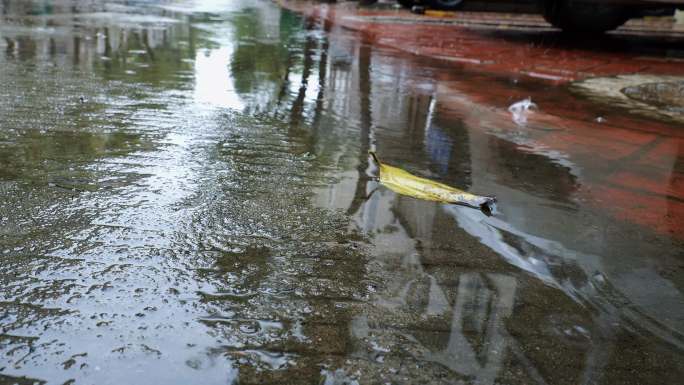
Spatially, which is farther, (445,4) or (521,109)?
(445,4)

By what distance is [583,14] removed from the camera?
432 inches

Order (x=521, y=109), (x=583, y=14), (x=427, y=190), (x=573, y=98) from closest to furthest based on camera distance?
(x=427, y=190), (x=521, y=109), (x=573, y=98), (x=583, y=14)

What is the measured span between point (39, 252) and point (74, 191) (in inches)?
25.9

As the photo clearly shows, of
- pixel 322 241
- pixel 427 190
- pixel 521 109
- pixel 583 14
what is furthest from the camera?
pixel 583 14

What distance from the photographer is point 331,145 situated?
3.96m

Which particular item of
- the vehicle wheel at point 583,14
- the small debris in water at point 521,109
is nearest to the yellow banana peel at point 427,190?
the small debris in water at point 521,109

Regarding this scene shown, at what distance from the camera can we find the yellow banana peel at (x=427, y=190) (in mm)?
3088

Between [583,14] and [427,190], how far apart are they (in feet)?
30.0

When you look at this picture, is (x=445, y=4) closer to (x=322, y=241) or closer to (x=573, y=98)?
(x=573, y=98)

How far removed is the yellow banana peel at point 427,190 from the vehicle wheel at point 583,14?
27.4ft

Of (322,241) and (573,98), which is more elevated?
(573,98)

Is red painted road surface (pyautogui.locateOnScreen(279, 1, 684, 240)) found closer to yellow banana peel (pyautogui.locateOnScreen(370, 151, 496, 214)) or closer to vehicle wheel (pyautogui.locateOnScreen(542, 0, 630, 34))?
vehicle wheel (pyautogui.locateOnScreen(542, 0, 630, 34))

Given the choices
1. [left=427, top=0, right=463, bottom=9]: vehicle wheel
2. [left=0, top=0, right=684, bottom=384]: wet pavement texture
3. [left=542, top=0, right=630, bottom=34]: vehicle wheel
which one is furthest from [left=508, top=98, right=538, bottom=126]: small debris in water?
[left=427, top=0, right=463, bottom=9]: vehicle wheel

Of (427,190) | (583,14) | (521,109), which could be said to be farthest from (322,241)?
(583,14)
